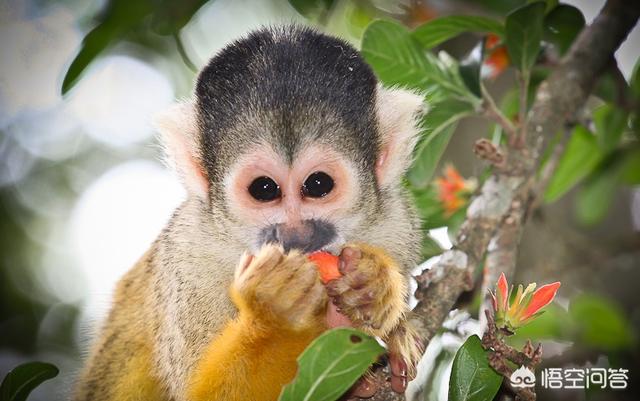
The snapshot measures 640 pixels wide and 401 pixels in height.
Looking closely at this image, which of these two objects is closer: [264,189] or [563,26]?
[264,189]

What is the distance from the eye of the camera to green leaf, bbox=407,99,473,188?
2.51 meters

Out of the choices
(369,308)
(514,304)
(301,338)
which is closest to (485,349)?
(514,304)

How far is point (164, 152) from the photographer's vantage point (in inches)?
89.1

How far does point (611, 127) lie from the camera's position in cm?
259

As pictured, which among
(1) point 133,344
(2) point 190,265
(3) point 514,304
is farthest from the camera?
(1) point 133,344

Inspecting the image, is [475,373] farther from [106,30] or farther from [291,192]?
[106,30]

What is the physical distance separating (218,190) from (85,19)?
3.66 feet

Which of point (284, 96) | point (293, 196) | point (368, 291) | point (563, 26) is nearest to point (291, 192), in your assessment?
point (293, 196)

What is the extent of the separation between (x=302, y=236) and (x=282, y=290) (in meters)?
0.25

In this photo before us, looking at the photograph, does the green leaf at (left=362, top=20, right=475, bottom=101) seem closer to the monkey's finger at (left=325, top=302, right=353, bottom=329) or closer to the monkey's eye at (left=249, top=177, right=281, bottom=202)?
the monkey's eye at (left=249, top=177, right=281, bottom=202)

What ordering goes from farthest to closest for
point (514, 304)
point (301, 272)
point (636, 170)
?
1. point (636, 170)
2. point (301, 272)
3. point (514, 304)

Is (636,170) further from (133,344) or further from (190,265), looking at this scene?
(133,344)

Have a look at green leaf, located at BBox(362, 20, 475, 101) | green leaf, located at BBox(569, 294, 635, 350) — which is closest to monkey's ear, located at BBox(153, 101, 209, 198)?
green leaf, located at BBox(362, 20, 475, 101)

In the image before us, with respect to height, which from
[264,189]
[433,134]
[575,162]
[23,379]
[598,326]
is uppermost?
[264,189]
